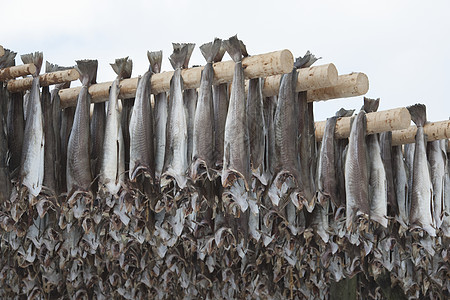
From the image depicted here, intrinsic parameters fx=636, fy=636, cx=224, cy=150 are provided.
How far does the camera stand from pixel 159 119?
3.86 meters

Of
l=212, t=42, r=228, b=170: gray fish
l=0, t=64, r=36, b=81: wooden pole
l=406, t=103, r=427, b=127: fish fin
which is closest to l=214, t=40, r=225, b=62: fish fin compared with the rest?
l=212, t=42, r=228, b=170: gray fish

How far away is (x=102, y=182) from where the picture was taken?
150 inches

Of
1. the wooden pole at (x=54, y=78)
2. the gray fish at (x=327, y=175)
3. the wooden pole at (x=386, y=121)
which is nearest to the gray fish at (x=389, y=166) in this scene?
the wooden pole at (x=386, y=121)

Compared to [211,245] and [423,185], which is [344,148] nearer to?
[423,185]

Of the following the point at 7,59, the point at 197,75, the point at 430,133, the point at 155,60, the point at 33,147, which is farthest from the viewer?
the point at 430,133

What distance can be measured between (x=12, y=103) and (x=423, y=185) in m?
2.78

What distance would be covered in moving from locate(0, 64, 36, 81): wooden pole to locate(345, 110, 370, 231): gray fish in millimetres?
2056

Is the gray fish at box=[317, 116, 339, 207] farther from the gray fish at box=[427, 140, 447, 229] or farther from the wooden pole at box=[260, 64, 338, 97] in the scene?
the gray fish at box=[427, 140, 447, 229]

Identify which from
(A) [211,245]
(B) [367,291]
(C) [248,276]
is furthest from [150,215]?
(B) [367,291]

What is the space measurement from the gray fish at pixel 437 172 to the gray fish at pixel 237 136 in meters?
1.73

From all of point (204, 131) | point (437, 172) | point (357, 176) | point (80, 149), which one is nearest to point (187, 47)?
point (204, 131)

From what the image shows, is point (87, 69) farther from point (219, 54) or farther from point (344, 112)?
point (344, 112)

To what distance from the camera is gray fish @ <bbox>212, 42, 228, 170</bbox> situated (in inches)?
143

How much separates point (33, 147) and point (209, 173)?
3.70 ft
